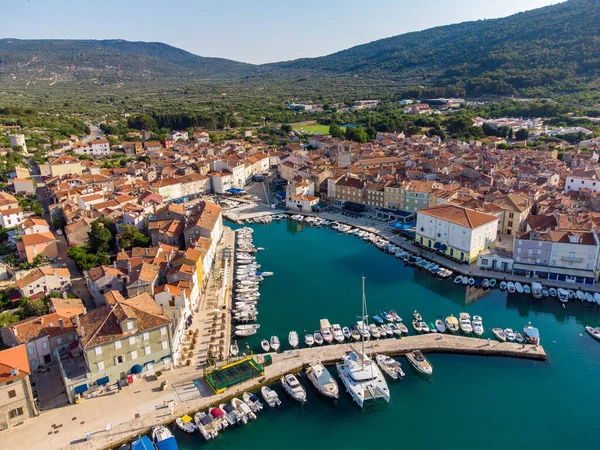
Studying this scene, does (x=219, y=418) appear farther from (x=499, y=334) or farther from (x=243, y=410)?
(x=499, y=334)

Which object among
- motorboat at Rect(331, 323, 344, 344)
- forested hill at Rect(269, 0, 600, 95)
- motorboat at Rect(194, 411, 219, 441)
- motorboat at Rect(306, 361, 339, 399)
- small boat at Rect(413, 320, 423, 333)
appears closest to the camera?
motorboat at Rect(194, 411, 219, 441)

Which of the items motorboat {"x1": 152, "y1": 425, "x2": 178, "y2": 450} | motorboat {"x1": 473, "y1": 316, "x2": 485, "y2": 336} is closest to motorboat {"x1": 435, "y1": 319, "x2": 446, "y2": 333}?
motorboat {"x1": 473, "y1": 316, "x2": 485, "y2": 336}

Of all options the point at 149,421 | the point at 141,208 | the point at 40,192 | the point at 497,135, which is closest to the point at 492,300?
the point at 149,421

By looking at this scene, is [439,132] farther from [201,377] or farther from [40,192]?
[201,377]

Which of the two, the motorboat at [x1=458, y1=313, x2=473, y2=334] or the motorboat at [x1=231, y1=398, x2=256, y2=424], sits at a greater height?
the motorboat at [x1=231, y1=398, x2=256, y2=424]

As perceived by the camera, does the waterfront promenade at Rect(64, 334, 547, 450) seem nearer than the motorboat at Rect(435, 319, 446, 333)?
Yes

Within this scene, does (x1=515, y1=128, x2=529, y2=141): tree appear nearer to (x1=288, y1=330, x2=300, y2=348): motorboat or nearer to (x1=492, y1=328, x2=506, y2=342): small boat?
(x1=492, y1=328, x2=506, y2=342): small boat

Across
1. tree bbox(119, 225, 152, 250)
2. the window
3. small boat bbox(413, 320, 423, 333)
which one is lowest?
small boat bbox(413, 320, 423, 333)
